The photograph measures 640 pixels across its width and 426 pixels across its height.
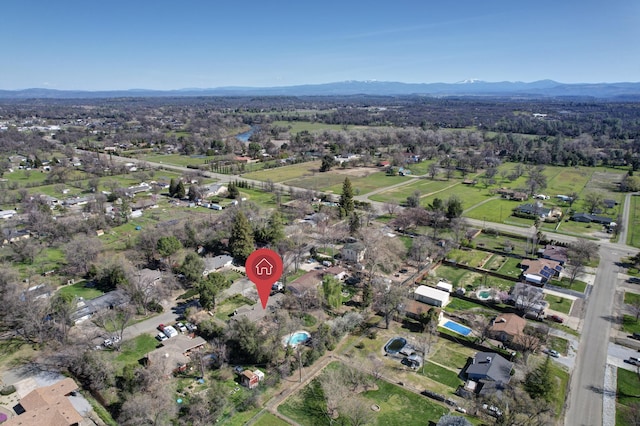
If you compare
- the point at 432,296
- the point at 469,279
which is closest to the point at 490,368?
the point at 432,296

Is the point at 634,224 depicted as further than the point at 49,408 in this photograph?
Yes

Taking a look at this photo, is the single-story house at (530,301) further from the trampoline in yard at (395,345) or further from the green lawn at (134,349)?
the green lawn at (134,349)

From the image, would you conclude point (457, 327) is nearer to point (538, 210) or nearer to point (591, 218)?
point (538, 210)

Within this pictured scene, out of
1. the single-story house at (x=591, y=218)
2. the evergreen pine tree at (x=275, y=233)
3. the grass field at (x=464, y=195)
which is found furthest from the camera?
the grass field at (x=464, y=195)

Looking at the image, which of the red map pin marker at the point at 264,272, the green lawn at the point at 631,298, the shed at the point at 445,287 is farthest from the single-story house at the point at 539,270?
the red map pin marker at the point at 264,272

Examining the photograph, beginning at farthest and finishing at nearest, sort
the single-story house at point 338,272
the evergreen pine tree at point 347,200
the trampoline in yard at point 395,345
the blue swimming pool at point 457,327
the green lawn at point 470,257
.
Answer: the evergreen pine tree at point 347,200
the green lawn at point 470,257
the single-story house at point 338,272
the blue swimming pool at point 457,327
the trampoline in yard at point 395,345

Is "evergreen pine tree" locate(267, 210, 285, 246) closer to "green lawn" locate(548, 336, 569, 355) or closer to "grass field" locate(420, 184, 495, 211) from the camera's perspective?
"green lawn" locate(548, 336, 569, 355)
